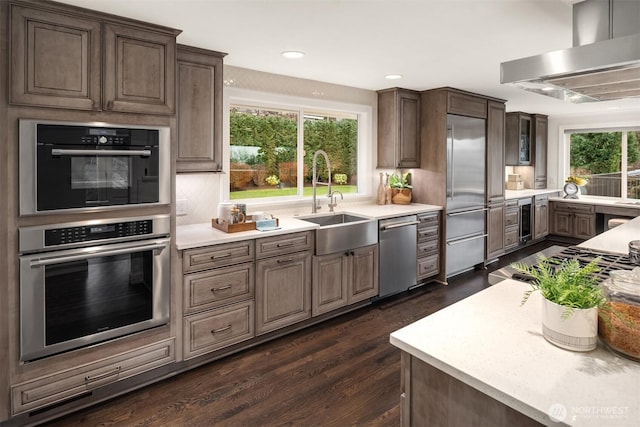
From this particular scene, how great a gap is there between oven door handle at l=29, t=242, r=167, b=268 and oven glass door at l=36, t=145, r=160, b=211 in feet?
0.90

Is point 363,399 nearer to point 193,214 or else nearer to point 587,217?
point 193,214

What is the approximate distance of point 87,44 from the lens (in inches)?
86.5

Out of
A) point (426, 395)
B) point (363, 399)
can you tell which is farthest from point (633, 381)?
point (363, 399)

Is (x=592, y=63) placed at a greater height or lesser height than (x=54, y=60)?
lesser

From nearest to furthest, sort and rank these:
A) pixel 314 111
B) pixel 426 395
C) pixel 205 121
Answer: pixel 426 395, pixel 205 121, pixel 314 111

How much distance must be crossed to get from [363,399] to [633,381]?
5.40ft

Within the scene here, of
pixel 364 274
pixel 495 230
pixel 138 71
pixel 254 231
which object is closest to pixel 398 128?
pixel 364 274

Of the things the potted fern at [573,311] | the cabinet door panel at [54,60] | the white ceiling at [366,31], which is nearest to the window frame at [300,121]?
the white ceiling at [366,31]

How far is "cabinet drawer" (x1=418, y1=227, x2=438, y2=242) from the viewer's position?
4.36m

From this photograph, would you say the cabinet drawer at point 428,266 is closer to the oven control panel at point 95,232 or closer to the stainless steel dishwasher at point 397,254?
the stainless steel dishwasher at point 397,254

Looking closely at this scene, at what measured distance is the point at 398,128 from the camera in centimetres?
451

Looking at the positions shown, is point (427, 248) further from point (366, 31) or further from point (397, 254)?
point (366, 31)

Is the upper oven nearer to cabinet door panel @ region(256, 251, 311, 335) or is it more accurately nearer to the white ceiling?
the white ceiling

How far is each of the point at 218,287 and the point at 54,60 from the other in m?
1.69
